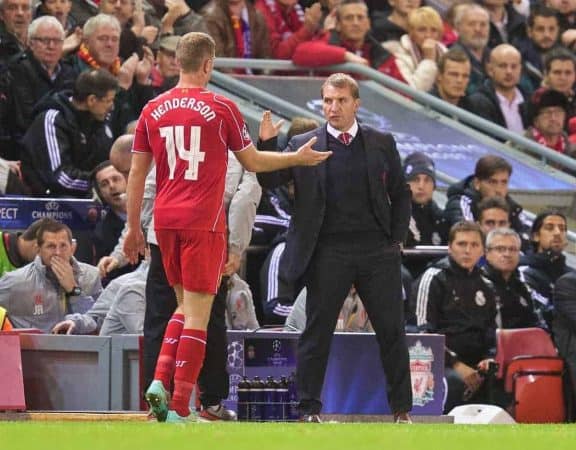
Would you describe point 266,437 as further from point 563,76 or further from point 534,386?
point 563,76

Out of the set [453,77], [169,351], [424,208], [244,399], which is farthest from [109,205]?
[453,77]

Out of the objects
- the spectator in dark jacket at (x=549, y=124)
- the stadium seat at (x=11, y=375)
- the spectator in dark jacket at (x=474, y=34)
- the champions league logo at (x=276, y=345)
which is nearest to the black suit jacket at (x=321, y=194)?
the champions league logo at (x=276, y=345)

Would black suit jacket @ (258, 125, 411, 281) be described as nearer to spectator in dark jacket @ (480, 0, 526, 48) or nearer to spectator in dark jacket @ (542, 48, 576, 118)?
spectator in dark jacket @ (542, 48, 576, 118)

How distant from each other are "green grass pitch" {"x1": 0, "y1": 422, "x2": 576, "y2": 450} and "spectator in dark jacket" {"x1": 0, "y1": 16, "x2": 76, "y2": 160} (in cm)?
543

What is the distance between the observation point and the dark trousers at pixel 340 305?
11.2m

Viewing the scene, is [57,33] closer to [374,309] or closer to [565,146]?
[374,309]

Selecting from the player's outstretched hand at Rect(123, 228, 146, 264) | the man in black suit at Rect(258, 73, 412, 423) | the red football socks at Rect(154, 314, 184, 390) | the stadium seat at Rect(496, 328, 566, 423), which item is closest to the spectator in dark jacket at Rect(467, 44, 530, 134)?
the stadium seat at Rect(496, 328, 566, 423)

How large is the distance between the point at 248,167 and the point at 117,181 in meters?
3.47

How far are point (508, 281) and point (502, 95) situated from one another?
4986 millimetres

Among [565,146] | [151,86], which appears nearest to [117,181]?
[151,86]

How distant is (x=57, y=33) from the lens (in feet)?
49.9

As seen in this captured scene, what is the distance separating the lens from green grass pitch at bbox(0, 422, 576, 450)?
26.7 feet

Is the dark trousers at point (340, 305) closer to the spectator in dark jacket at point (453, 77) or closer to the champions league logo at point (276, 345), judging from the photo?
the champions league logo at point (276, 345)

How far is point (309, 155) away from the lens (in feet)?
34.3
